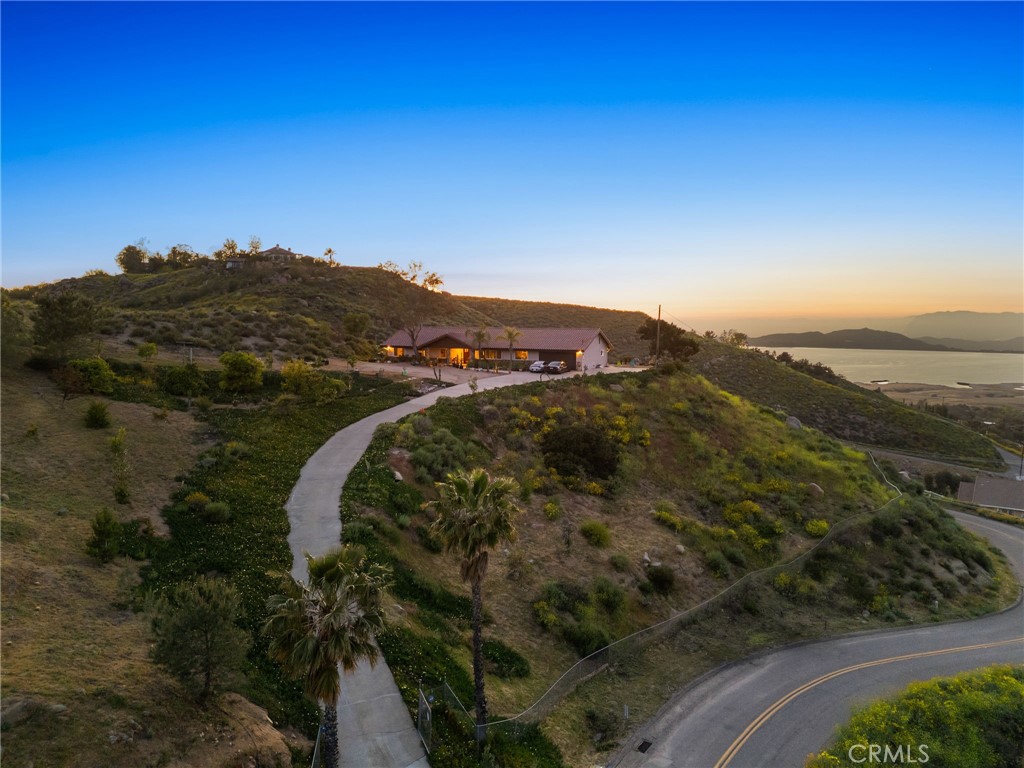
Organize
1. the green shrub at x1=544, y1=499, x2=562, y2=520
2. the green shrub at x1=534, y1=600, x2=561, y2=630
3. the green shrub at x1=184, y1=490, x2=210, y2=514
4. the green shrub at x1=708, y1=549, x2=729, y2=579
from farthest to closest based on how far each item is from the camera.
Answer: the green shrub at x1=544, y1=499, x2=562, y2=520
the green shrub at x1=708, y1=549, x2=729, y2=579
the green shrub at x1=534, y1=600, x2=561, y2=630
the green shrub at x1=184, y1=490, x2=210, y2=514

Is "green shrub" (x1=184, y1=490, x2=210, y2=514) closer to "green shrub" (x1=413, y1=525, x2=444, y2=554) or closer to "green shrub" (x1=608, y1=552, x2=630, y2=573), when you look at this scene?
"green shrub" (x1=413, y1=525, x2=444, y2=554)

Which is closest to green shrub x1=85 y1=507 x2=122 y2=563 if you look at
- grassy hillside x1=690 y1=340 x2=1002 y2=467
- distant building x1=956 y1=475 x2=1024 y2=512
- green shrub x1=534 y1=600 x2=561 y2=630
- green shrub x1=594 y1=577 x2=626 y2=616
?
green shrub x1=534 y1=600 x2=561 y2=630

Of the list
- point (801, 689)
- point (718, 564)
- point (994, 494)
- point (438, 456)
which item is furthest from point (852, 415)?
point (438, 456)

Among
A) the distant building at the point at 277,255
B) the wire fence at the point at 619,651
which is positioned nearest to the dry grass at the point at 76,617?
the wire fence at the point at 619,651

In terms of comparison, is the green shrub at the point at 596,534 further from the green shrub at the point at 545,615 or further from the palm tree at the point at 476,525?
the palm tree at the point at 476,525

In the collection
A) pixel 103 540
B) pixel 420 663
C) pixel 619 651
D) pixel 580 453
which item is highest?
pixel 103 540

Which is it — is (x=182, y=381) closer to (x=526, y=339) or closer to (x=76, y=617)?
(x=76, y=617)

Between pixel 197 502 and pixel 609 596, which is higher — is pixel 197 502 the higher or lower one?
the higher one

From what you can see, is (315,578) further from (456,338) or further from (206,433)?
(456,338)

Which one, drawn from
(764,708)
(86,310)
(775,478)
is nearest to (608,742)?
(764,708)
